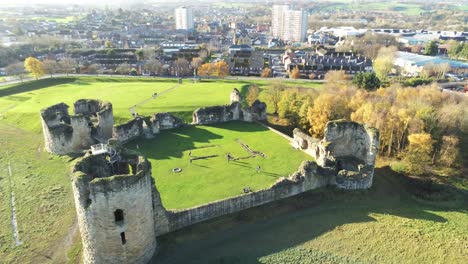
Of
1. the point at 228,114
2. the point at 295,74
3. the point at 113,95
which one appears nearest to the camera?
the point at 228,114

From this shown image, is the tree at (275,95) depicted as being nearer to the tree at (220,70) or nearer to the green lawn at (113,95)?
the green lawn at (113,95)

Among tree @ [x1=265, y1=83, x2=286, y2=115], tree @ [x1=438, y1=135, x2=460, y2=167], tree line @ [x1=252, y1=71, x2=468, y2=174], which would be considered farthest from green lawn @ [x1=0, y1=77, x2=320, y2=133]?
tree @ [x1=438, y1=135, x2=460, y2=167]

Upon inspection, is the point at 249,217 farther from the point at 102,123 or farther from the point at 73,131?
the point at 73,131

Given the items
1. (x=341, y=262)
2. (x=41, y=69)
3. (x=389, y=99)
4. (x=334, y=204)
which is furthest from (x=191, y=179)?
(x=41, y=69)

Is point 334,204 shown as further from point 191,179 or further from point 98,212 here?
point 98,212

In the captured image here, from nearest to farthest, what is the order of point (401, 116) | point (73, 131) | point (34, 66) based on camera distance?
point (401, 116) < point (73, 131) < point (34, 66)

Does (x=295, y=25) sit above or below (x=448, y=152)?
above

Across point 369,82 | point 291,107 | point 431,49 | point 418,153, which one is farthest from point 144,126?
point 431,49
